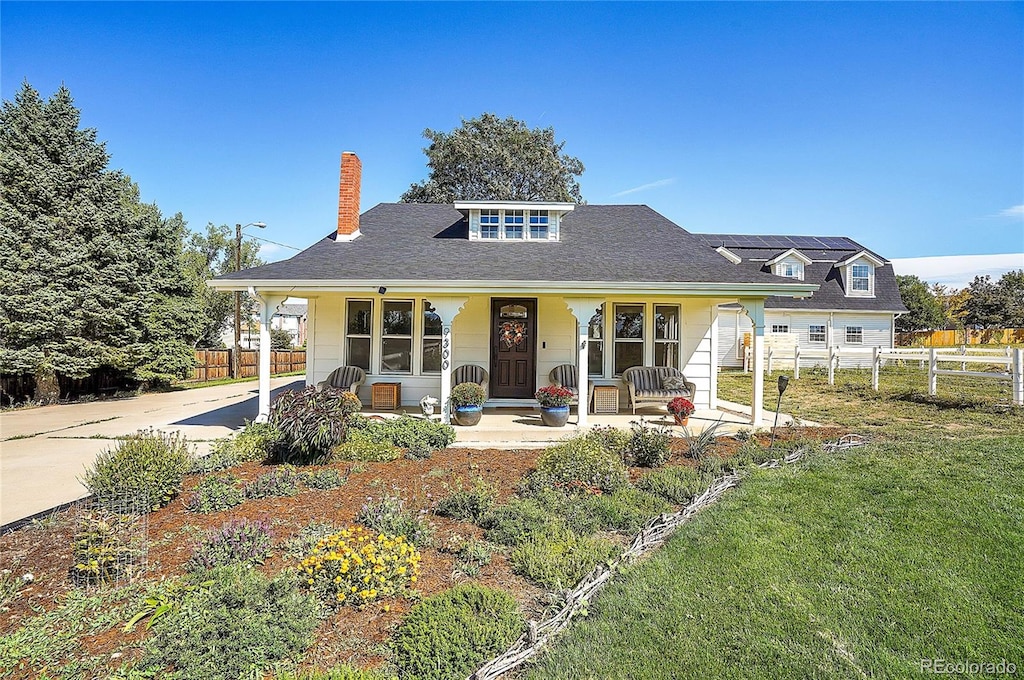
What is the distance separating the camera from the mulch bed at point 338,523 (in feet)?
9.43

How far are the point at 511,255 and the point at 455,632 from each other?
8920 mm

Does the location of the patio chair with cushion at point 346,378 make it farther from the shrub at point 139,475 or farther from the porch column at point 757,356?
the porch column at point 757,356

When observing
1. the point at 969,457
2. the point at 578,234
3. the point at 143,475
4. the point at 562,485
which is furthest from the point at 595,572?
the point at 578,234

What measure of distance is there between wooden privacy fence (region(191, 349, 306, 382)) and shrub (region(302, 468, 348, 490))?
1668 cm

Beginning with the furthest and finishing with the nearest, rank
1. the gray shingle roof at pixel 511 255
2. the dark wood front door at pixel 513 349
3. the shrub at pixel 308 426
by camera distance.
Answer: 1. the dark wood front door at pixel 513 349
2. the gray shingle roof at pixel 511 255
3. the shrub at pixel 308 426

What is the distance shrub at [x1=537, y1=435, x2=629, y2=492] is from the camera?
555 centimetres

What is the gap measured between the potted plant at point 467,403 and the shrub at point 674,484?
4.15 meters

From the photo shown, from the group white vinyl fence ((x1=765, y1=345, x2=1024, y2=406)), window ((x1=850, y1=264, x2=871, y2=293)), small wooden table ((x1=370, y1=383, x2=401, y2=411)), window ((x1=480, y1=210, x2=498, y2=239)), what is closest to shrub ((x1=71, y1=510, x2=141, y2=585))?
small wooden table ((x1=370, y1=383, x2=401, y2=411))

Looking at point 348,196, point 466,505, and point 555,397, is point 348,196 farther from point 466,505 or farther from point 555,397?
point 466,505

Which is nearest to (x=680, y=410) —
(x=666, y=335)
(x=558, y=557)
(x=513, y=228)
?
(x=666, y=335)

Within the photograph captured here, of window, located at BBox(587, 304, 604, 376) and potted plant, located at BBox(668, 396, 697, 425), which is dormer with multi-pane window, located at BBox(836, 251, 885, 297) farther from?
potted plant, located at BBox(668, 396, 697, 425)

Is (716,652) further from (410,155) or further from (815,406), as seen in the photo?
(410,155)

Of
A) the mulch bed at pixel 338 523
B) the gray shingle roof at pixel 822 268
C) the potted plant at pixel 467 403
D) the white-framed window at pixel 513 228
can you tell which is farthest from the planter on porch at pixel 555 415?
the gray shingle roof at pixel 822 268

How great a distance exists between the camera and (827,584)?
3.42m
